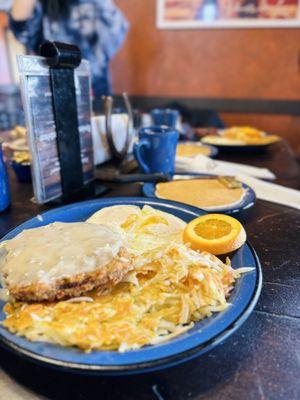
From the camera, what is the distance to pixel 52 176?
4.07 ft

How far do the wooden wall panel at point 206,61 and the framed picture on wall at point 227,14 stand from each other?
0.07 meters

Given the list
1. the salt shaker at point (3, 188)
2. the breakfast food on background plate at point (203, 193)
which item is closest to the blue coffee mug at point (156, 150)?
the breakfast food on background plate at point (203, 193)

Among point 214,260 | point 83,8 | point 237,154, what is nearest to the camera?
point 214,260

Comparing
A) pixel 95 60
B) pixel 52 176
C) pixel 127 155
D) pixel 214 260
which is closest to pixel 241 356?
pixel 214 260

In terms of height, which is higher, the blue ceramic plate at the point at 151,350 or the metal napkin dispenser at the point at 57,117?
the metal napkin dispenser at the point at 57,117

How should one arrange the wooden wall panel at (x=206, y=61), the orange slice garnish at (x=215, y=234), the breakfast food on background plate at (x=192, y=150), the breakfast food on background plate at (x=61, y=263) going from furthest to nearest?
the wooden wall panel at (x=206, y=61), the breakfast food on background plate at (x=192, y=150), the orange slice garnish at (x=215, y=234), the breakfast food on background plate at (x=61, y=263)

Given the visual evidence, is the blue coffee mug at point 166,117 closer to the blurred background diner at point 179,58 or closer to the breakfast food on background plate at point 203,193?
the breakfast food on background plate at point 203,193

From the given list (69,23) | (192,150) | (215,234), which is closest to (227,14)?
(69,23)

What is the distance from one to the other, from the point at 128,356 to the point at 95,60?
3.65 m

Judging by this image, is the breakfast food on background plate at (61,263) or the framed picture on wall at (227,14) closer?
the breakfast food on background plate at (61,263)

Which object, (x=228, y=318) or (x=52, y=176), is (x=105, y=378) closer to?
(x=228, y=318)

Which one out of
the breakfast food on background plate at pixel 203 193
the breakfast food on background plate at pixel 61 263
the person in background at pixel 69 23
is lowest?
the breakfast food on background plate at pixel 203 193

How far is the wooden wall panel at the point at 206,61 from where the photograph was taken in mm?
3873

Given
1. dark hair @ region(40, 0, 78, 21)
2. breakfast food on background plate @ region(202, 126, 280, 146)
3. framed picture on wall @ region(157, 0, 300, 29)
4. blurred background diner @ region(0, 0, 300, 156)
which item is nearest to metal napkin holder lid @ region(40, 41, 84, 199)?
breakfast food on background plate @ region(202, 126, 280, 146)
